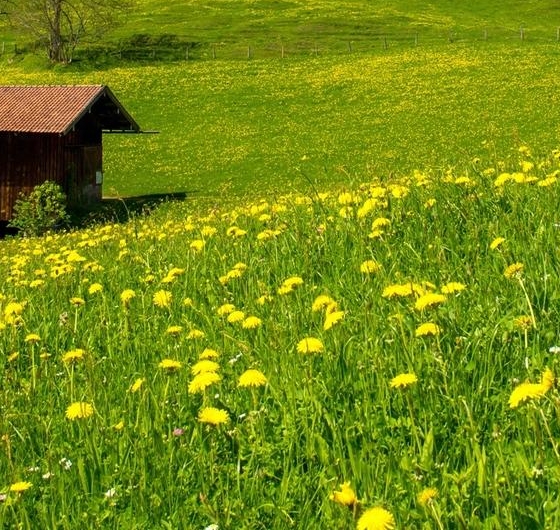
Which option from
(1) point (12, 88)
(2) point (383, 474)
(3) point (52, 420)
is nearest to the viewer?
(2) point (383, 474)

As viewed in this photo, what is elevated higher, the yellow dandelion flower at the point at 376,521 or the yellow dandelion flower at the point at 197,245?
the yellow dandelion flower at the point at 376,521

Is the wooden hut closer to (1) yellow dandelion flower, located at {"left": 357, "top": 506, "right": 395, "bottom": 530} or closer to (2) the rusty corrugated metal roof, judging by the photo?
(2) the rusty corrugated metal roof

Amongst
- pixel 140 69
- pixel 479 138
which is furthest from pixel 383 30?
pixel 479 138

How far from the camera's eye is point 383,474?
2.32 meters

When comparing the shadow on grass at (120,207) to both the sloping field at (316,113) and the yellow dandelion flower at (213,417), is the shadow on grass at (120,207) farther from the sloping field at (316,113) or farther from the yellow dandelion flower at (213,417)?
the yellow dandelion flower at (213,417)

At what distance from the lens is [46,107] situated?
27.1m

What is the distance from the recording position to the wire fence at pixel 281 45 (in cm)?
5509

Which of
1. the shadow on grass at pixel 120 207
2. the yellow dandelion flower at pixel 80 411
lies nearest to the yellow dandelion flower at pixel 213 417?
the yellow dandelion flower at pixel 80 411

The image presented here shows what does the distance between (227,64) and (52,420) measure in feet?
169

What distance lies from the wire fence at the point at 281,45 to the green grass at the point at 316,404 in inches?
2047

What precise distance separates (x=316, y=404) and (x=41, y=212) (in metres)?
22.8

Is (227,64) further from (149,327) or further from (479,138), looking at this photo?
(149,327)

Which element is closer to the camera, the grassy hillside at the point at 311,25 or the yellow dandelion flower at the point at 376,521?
the yellow dandelion flower at the point at 376,521

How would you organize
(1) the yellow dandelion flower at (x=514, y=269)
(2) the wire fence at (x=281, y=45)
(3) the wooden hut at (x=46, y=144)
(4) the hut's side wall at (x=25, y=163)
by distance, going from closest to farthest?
(1) the yellow dandelion flower at (x=514, y=269) < (3) the wooden hut at (x=46, y=144) < (4) the hut's side wall at (x=25, y=163) < (2) the wire fence at (x=281, y=45)
